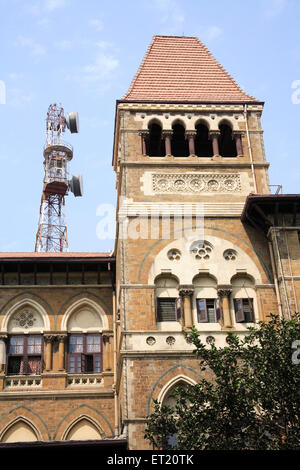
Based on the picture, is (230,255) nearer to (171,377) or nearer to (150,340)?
(150,340)

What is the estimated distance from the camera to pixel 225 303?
20.8 meters

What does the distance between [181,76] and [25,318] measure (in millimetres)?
11606

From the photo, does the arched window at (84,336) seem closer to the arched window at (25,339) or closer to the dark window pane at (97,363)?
the dark window pane at (97,363)

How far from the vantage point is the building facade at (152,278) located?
20.2 metres

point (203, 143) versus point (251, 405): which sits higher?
point (203, 143)

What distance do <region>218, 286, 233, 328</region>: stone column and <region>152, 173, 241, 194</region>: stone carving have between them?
3820mm

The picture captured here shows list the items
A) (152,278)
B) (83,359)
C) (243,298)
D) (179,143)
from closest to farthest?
(152,278), (243,298), (83,359), (179,143)

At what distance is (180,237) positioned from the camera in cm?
2178

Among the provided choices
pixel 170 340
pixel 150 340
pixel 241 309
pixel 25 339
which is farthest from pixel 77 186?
pixel 170 340

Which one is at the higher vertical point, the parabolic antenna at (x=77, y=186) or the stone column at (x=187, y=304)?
the parabolic antenna at (x=77, y=186)

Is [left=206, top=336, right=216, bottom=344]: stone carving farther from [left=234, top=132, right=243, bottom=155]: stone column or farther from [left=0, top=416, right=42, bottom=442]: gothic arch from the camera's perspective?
[left=234, top=132, right=243, bottom=155]: stone column

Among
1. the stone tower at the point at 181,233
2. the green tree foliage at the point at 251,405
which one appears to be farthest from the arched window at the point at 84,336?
the green tree foliage at the point at 251,405

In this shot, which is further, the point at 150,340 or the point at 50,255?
the point at 50,255

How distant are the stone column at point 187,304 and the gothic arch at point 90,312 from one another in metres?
4.27
